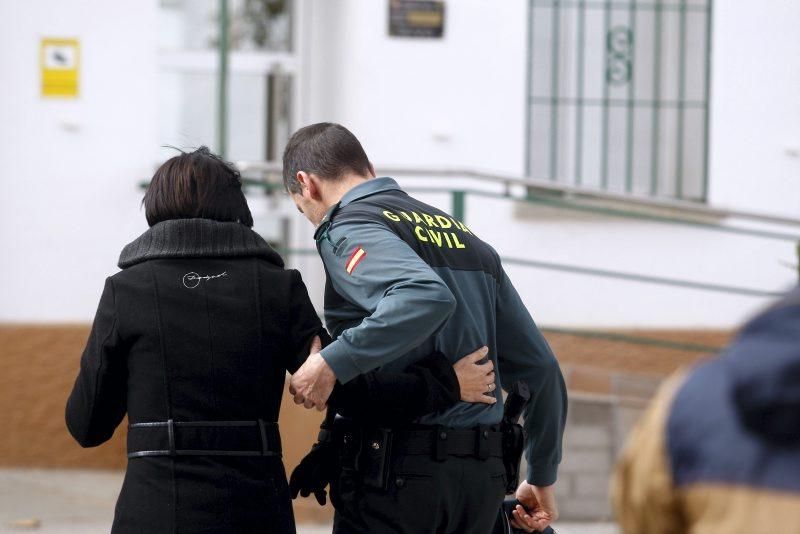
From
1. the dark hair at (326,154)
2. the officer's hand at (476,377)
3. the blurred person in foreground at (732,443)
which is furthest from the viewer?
the dark hair at (326,154)

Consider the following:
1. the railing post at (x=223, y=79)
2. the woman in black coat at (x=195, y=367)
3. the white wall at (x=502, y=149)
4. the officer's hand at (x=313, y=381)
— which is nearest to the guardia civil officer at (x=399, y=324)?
the officer's hand at (x=313, y=381)

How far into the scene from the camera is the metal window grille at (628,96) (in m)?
7.87

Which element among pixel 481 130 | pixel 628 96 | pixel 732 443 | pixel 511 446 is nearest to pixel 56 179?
pixel 481 130

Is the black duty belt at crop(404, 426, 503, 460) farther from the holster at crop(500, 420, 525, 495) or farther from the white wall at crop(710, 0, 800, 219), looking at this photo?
the white wall at crop(710, 0, 800, 219)

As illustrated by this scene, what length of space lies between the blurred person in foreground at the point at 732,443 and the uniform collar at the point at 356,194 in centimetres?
184

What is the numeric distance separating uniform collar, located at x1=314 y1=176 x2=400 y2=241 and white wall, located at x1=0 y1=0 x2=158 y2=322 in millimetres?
4050

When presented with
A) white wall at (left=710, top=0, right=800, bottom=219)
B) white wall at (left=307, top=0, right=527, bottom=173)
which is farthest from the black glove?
white wall at (left=710, top=0, right=800, bottom=219)

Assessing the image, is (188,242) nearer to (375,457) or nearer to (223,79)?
(375,457)

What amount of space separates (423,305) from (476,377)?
0.34m

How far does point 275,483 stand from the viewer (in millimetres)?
3148

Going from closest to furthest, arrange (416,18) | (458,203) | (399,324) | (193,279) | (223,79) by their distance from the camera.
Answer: (399,324) < (193,279) < (458,203) < (416,18) < (223,79)

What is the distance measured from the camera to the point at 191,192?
3.19m

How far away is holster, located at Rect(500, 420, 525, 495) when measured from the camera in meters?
3.41

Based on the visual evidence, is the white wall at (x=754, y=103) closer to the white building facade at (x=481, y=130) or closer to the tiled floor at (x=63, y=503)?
the white building facade at (x=481, y=130)
